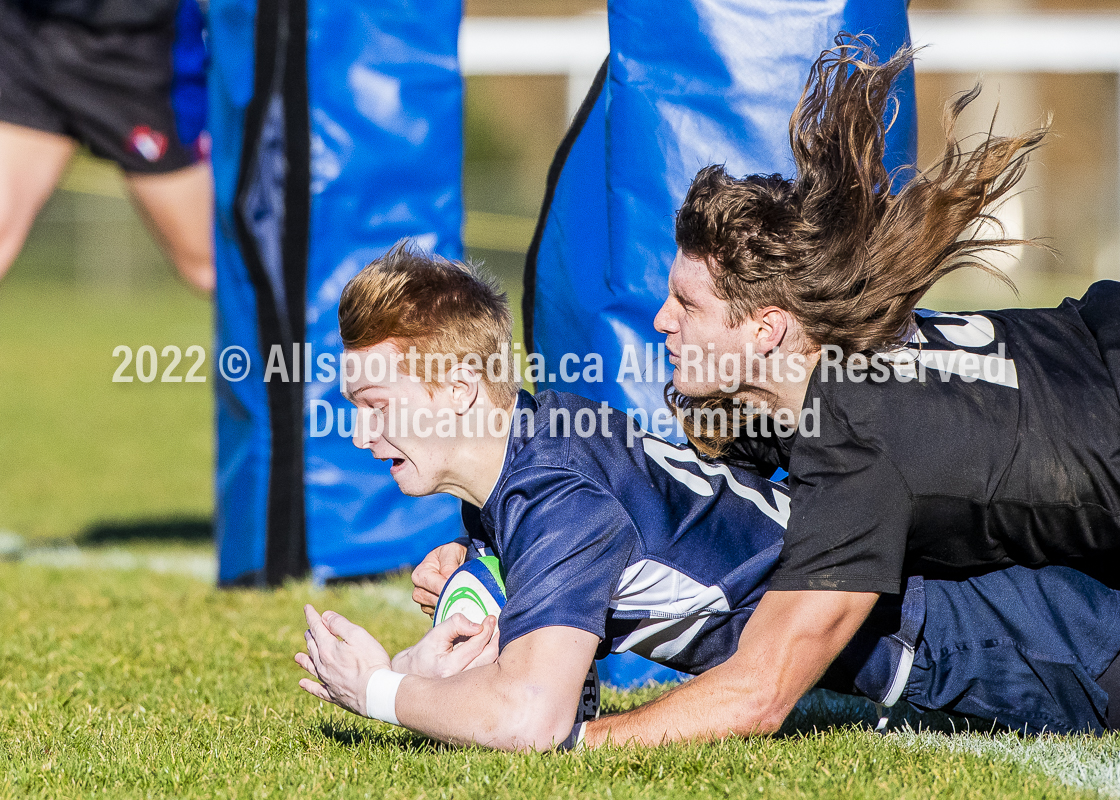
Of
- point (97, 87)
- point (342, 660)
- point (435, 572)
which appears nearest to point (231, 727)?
point (435, 572)

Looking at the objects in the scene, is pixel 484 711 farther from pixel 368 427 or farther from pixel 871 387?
pixel 871 387

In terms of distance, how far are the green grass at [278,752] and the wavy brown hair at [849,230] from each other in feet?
2.96

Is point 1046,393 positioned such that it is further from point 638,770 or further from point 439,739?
point 439,739

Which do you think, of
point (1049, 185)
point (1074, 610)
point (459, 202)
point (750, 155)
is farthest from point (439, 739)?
point (1049, 185)

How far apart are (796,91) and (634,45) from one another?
48cm

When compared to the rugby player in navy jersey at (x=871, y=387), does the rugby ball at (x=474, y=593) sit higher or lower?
lower

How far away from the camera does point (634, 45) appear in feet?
11.2

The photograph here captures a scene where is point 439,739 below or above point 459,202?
below

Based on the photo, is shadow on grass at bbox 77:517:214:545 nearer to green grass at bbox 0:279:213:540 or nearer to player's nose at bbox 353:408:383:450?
green grass at bbox 0:279:213:540

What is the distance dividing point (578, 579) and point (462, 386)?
20.1 inches

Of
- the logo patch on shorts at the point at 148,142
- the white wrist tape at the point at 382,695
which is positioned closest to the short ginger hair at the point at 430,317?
the white wrist tape at the point at 382,695

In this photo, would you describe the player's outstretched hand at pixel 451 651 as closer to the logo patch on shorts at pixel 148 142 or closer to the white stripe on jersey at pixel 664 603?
the white stripe on jersey at pixel 664 603

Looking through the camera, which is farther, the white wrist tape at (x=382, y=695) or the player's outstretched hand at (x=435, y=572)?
the player's outstretched hand at (x=435, y=572)

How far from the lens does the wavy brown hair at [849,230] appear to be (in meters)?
2.56
